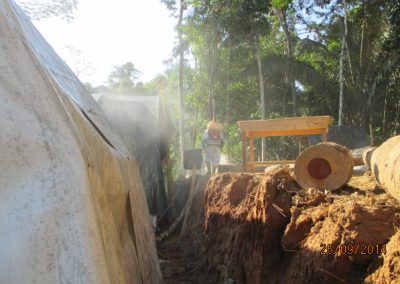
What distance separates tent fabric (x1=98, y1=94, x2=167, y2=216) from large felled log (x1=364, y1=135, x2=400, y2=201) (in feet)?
20.8

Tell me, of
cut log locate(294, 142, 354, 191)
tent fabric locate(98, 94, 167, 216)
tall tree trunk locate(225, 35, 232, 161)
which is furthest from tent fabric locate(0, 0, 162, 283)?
tall tree trunk locate(225, 35, 232, 161)

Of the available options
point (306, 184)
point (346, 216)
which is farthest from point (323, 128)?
point (346, 216)

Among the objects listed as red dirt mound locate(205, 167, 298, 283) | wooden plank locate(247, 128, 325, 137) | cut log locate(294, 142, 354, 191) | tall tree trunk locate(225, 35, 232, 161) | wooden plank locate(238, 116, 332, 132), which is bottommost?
red dirt mound locate(205, 167, 298, 283)

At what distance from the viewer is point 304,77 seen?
19.3 meters

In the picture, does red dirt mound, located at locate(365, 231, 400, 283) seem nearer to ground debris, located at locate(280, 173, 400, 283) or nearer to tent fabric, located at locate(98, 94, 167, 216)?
ground debris, located at locate(280, 173, 400, 283)

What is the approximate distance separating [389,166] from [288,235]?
1341 millimetres

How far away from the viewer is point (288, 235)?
446cm

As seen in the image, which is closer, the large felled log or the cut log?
the large felled log

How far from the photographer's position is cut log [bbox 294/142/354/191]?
5.36 m

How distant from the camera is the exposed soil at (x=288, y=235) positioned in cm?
345

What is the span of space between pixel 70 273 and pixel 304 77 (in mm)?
18681

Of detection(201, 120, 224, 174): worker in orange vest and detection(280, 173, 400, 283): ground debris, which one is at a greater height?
detection(201, 120, 224, 174): worker in orange vest

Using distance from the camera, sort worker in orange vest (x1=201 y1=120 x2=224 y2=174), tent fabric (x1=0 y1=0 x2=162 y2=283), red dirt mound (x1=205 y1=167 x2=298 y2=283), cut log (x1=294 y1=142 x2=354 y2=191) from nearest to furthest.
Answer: tent fabric (x1=0 y1=0 x2=162 y2=283) → red dirt mound (x1=205 y1=167 x2=298 y2=283) → cut log (x1=294 y1=142 x2=354 y2=191) → worker in orange vest (x1=201 y1=120 x2=224 y2=174)

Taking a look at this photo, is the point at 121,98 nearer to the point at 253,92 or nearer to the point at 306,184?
the point at 306,184
